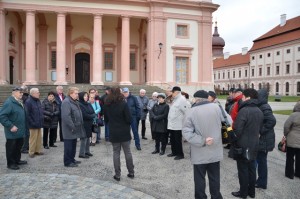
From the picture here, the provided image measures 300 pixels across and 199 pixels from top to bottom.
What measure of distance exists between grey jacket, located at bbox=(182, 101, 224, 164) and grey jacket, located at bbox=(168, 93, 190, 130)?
3117 millimetres

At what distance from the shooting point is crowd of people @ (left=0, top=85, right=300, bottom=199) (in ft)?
13.9

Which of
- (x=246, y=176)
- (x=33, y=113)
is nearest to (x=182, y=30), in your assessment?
(x=33, y=113)

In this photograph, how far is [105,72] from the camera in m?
29.0

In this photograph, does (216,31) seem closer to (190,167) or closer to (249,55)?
(249,55)

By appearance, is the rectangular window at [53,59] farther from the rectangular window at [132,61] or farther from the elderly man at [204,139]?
the elderly man at [204,139]

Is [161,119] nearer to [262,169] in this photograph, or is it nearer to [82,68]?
[262,169]

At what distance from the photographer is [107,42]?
2886cm

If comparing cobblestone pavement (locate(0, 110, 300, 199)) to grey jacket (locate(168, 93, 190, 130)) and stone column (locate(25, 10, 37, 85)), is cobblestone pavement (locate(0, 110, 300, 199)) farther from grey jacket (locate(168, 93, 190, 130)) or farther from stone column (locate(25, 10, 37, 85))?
stone column (locate(25, 10, 37, 85))

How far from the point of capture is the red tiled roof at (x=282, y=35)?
5836 centimetres

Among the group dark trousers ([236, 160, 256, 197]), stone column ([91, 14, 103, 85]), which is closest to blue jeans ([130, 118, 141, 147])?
dark trousers ([236, 160, 256, 197])

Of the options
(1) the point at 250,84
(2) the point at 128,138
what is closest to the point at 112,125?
(2) the point at 128,138

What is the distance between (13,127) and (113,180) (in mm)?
2436

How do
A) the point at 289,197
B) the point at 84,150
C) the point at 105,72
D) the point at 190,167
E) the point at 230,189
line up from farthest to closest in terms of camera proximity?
1. the point at 105,72
2. the point at 84,150
3. the point at 190,167
4. the point at 230,189
5. the point at 289,197

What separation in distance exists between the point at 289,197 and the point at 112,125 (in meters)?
3.42
